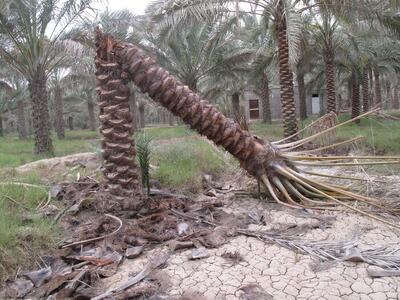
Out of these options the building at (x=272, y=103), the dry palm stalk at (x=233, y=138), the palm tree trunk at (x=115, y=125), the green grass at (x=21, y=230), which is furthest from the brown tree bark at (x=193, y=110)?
the building at (x=272, y=103)

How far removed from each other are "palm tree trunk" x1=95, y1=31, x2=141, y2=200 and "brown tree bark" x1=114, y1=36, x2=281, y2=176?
17cm

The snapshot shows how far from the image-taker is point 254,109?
111 ft

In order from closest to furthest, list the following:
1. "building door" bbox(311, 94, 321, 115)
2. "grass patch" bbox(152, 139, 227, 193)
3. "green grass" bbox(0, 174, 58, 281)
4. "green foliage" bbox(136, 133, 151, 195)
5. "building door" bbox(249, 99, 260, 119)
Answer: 1. "green grass" bbox(0, 174, 58, 281)
2. "green foliage" bbox(136, 133, 151, 195)
3. "grass patch" bbox(152, 139, 227, 193)
4. "building door" bbox(249, 99, 260, 119)
5. "building door" bbox(311, 94, 321, 115)

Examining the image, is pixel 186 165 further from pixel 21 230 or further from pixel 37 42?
Result: pixel 37 42

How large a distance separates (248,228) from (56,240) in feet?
6.43

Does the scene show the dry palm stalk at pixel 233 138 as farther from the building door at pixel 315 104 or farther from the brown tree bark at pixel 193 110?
the building door at pixel 315 104

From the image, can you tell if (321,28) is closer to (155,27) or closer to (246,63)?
(246,63)

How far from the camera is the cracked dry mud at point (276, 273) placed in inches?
127

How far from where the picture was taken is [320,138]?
21.4 feet

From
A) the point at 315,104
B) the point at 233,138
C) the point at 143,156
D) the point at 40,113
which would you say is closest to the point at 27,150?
the point at 40,113

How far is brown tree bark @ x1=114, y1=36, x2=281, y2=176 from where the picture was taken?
5379 millimetres

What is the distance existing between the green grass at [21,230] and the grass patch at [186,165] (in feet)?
6.17

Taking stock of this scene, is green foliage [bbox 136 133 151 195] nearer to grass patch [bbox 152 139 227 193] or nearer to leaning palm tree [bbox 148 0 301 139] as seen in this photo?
grass patch [bbox 152 139 227 193]

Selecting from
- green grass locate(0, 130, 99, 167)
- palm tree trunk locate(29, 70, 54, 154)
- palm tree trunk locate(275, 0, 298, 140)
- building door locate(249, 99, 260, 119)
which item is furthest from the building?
palm tree trunk locate(29, 70, 54, 154)
